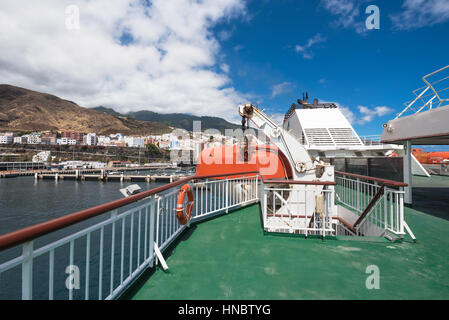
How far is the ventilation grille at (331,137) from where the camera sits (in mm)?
14703

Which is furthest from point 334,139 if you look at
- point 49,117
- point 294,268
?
→ point 49,117

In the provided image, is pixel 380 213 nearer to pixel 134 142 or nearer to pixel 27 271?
pixel 27 271

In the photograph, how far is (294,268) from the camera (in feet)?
9.07

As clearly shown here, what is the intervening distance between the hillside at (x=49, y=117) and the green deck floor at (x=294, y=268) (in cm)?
16201

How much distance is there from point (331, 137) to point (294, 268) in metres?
14.4

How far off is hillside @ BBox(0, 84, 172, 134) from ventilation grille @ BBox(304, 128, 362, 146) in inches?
6043

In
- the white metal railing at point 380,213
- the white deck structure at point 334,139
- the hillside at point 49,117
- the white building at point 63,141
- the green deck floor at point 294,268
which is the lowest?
the green deck floor at point 294,268

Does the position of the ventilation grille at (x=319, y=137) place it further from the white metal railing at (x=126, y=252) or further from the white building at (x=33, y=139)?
the white building at (x=33, y=139)

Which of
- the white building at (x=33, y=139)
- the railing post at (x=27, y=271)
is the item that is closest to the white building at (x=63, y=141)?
the white building at (x=33, y=139)

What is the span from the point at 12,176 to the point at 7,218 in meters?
48.8

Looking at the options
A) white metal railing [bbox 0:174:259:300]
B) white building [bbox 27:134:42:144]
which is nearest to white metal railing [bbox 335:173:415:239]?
white metal railing [bbox 0:174:259:300]

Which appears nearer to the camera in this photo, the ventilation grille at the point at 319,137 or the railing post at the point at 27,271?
the railing post at the point at 27,271

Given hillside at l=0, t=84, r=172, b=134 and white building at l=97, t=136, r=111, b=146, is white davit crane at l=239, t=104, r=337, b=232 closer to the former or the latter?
white building at l=97, t=136, r=111, b=146

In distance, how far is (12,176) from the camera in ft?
180
